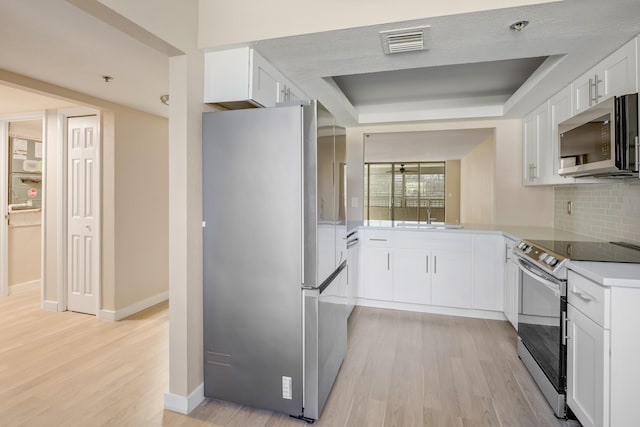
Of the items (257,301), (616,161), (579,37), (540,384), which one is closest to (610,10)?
(579,37)

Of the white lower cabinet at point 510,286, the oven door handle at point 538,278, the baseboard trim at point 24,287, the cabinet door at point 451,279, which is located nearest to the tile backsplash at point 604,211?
the white lower cabinet at point 510,286

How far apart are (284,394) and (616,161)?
228cm

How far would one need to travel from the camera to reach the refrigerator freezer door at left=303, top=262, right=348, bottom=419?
191cm

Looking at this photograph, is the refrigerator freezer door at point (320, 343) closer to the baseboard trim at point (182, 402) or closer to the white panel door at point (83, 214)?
the baseboard trim at point (182, 402)

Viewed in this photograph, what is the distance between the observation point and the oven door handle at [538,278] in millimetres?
1940

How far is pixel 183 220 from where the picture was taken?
199cm

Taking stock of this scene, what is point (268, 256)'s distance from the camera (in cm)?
196

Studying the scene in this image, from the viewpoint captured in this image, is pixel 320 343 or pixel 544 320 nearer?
pixel 320 343

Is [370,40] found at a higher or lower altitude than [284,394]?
higher

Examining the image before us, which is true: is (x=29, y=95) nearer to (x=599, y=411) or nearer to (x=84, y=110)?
(x=84, y=110)

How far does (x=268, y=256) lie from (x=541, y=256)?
5.64 ft

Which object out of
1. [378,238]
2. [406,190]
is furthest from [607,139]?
[406,190]

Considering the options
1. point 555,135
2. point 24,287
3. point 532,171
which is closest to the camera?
point 555,135

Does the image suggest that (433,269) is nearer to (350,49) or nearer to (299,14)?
(350,49)
